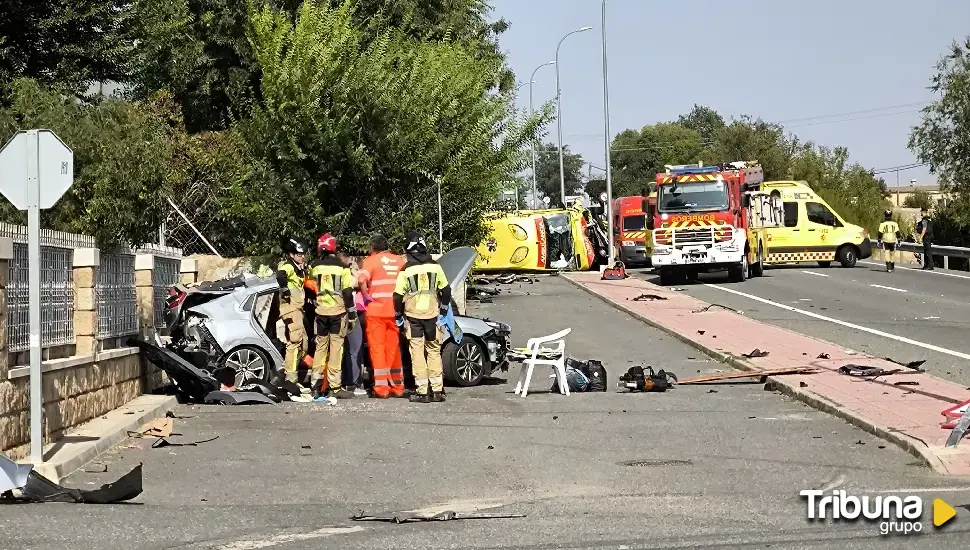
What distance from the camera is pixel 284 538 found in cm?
750

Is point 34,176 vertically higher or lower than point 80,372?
higher

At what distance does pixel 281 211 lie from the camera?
24.1 m

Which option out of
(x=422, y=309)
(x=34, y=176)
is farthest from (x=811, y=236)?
→ (x=34, y=176)

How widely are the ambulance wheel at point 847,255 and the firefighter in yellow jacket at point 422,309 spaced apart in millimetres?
30834

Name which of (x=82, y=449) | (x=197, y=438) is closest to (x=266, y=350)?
(x=197, y=438)

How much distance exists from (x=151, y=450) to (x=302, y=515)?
3456 mm

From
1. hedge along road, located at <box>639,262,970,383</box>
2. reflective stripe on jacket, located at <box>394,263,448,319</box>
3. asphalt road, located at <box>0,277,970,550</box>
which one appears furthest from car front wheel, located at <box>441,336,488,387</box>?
hedge along road, located at <box>639,262,970,383</box>

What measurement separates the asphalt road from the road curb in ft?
0.49

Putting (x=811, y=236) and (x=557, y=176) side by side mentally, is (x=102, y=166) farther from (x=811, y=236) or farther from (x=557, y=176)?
(x=557, y=176)

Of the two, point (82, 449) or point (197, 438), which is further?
point (197, 438)

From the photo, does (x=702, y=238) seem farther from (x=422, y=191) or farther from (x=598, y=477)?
A: (x=598, y=477)

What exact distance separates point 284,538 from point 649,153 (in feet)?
441

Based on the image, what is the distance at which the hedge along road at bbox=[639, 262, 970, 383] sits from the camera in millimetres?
19141

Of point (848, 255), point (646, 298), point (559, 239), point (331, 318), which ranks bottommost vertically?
point (646, 298)
